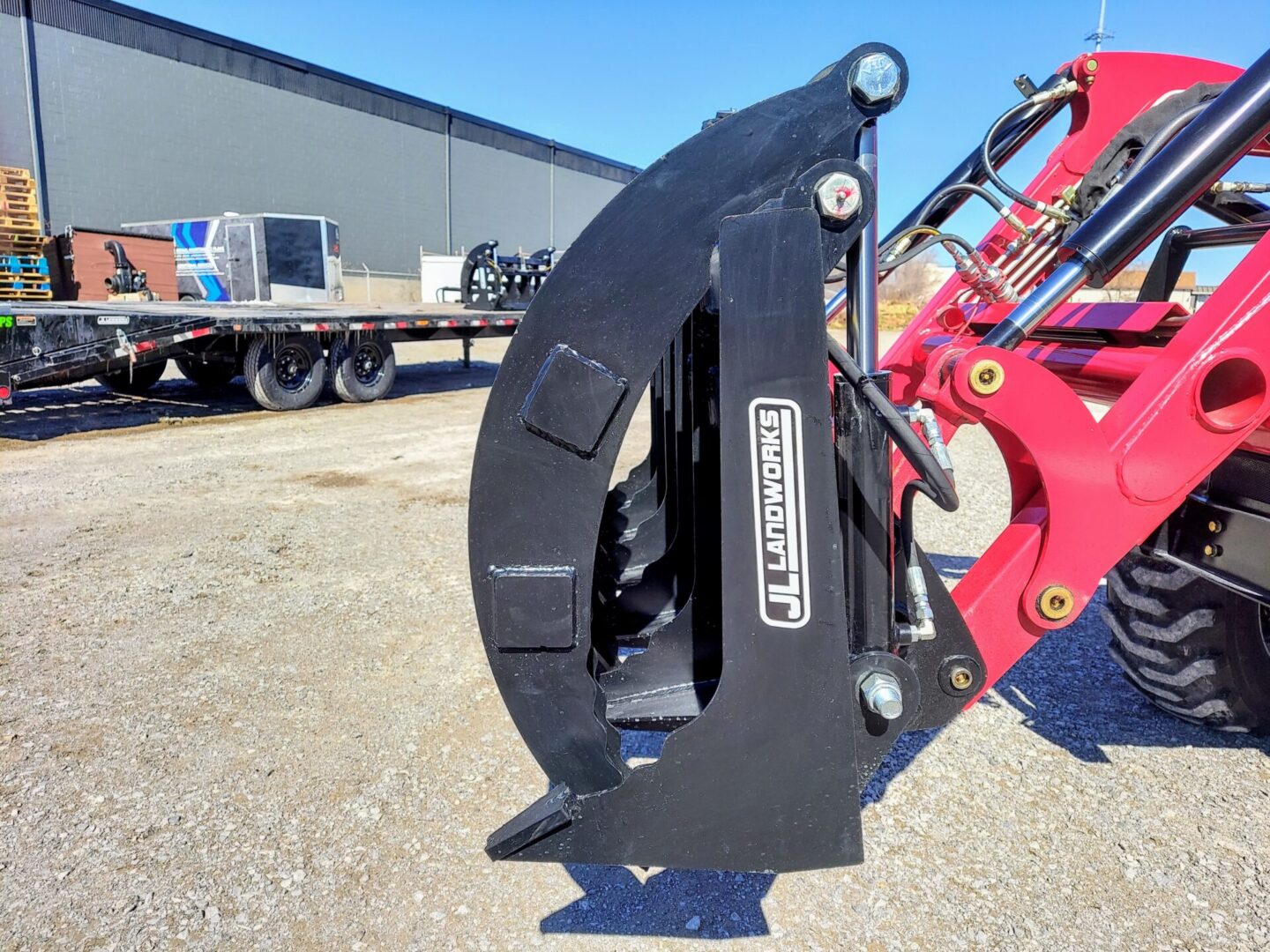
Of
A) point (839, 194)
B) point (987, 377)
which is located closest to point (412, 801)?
point (987, 377)

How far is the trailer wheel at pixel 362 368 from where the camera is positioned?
11.2 meters

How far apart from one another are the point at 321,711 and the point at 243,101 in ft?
81.7

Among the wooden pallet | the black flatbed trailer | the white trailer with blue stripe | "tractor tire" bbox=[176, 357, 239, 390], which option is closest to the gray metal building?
the white trailer with blue stripe

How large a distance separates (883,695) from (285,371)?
34.0 feet

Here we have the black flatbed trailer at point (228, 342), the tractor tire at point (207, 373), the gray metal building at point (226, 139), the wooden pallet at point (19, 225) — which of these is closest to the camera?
the black flatbed trailer at point (228, 342)

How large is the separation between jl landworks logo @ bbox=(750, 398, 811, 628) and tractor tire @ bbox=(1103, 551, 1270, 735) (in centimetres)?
161

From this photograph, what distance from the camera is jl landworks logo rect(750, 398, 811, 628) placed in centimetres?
150

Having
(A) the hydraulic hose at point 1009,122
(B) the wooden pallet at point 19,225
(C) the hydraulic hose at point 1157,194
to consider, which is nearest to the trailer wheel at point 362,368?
(B) the wooden pallet at point 19,225

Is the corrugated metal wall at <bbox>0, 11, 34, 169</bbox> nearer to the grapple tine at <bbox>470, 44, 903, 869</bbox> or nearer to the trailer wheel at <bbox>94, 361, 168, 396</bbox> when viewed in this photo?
the trailer wheel at <bbox>94, 361, 168, 396</bbox>

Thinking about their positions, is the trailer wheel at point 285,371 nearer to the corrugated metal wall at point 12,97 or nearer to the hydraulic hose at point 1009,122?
the hydraulic hose at point 1009,122

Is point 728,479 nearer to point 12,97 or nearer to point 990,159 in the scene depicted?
point 990,159

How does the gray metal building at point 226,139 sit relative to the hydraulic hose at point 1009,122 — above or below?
above

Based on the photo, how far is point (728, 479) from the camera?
1.52 m

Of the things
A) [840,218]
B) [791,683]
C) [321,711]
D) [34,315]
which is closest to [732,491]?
[791,683]
